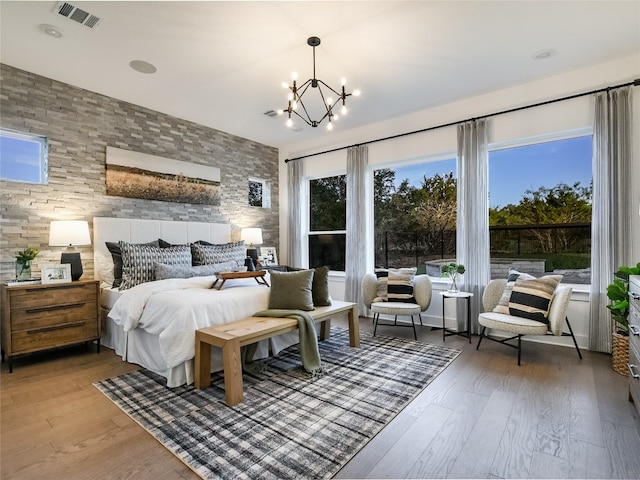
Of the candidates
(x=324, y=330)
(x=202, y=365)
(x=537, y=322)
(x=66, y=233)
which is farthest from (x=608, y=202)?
(x=66, y=233)

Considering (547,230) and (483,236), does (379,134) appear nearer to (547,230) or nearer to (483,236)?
(483,236)

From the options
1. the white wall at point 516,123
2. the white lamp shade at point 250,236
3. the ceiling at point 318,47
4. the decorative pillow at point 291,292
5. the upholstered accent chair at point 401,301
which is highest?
the ceiling at point 318,47

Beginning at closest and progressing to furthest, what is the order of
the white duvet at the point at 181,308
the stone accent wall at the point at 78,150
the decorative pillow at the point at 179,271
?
the white duvet at the point at 181,308 → the stone accent wall at the point at 78,150 → the decorative pillow at the point at 179,271

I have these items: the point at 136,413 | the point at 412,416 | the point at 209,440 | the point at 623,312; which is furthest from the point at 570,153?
the point at 136,413

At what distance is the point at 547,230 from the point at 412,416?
3.04 m

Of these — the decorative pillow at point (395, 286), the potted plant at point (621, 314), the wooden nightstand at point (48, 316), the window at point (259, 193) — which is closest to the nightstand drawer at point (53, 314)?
the wooden nightstand at point (48, 316)

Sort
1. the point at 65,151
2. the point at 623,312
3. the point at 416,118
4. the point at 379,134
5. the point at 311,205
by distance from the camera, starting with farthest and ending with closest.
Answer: the point at 311,205 < the point at 379,134 < the point at 416,118 < the point at 65,151 < the point at 623,312

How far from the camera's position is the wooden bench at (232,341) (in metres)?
2.40

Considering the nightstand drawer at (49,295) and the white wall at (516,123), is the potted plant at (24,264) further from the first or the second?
the white wall at (516,123)

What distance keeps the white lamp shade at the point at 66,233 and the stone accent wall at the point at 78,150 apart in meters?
0.32

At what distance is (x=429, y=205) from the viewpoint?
4.88 meters

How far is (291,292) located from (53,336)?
2.34 metres

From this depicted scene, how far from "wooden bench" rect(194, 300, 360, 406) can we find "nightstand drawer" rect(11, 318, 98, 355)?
161 centimetres

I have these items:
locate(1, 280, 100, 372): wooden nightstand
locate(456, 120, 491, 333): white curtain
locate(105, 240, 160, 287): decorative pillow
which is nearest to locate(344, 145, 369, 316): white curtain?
locate(456, 120, 491, 333): white curtain
